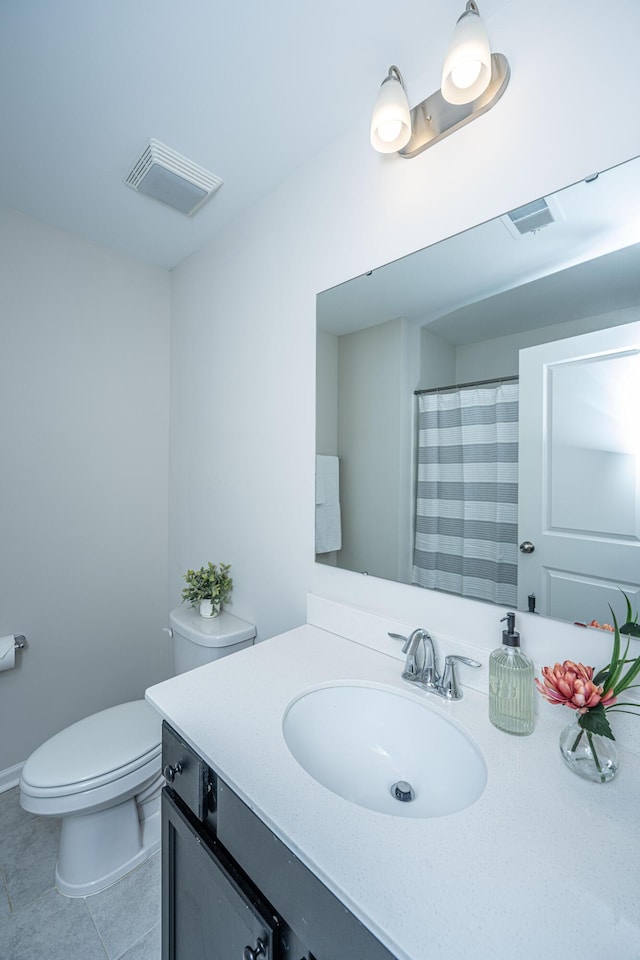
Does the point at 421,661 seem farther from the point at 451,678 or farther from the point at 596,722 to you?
the point at 596,722

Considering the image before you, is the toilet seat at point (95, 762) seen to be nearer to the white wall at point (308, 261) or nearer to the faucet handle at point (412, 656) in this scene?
the white wall at point (308, 261)

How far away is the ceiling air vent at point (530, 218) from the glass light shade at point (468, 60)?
11.0 inches

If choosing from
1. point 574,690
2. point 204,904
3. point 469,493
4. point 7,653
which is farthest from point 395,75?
point 7,653

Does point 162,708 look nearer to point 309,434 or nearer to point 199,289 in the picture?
point 309,434

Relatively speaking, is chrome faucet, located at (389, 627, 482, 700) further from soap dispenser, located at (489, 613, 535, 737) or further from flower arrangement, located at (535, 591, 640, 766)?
flower arrangement, located at (535, 591, 640, 766)

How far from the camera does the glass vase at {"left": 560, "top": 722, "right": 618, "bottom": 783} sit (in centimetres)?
67

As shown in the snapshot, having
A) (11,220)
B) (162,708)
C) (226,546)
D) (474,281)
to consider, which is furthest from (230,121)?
(162,708)

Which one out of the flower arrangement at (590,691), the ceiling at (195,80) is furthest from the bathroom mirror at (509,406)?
the ceiling at (195,80)

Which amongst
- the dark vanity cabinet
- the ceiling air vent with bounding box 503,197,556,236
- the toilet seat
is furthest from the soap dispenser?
the toilet seat

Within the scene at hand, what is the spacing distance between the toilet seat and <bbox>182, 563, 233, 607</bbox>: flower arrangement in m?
0.44

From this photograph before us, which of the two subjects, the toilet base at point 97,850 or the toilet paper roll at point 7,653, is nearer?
the toilet base at point 97,850

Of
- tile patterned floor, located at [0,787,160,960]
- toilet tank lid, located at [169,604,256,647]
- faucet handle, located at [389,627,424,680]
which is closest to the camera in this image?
faucet handle, located at [389,627,424,680]

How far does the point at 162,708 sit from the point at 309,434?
2.90 ft

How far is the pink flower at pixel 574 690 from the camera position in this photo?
26.3 inches
